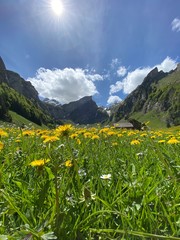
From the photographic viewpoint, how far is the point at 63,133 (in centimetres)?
254

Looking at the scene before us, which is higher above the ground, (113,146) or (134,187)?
(113,146)

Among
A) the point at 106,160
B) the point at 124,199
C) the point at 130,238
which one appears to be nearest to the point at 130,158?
the point at 106,160

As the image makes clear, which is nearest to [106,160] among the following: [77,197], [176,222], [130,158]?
[130,158]

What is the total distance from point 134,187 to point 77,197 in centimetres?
50

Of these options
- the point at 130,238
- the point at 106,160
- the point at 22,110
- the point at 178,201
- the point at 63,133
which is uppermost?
the point at 22,110

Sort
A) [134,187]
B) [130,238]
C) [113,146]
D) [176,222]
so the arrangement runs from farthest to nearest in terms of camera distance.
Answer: [113,146]
[134,187]
[176,222]
[130,238]

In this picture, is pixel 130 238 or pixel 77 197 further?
pixel 77 197

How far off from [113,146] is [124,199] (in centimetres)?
284

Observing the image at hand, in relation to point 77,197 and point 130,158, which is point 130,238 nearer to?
point 77,197

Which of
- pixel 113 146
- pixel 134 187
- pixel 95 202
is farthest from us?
pixel 113 146

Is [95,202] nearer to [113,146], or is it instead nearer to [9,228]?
[9,228]

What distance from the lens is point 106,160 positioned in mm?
3449

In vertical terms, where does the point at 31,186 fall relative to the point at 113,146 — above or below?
below

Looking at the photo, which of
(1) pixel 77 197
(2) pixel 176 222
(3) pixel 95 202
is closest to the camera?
(2) pixel 176 222
